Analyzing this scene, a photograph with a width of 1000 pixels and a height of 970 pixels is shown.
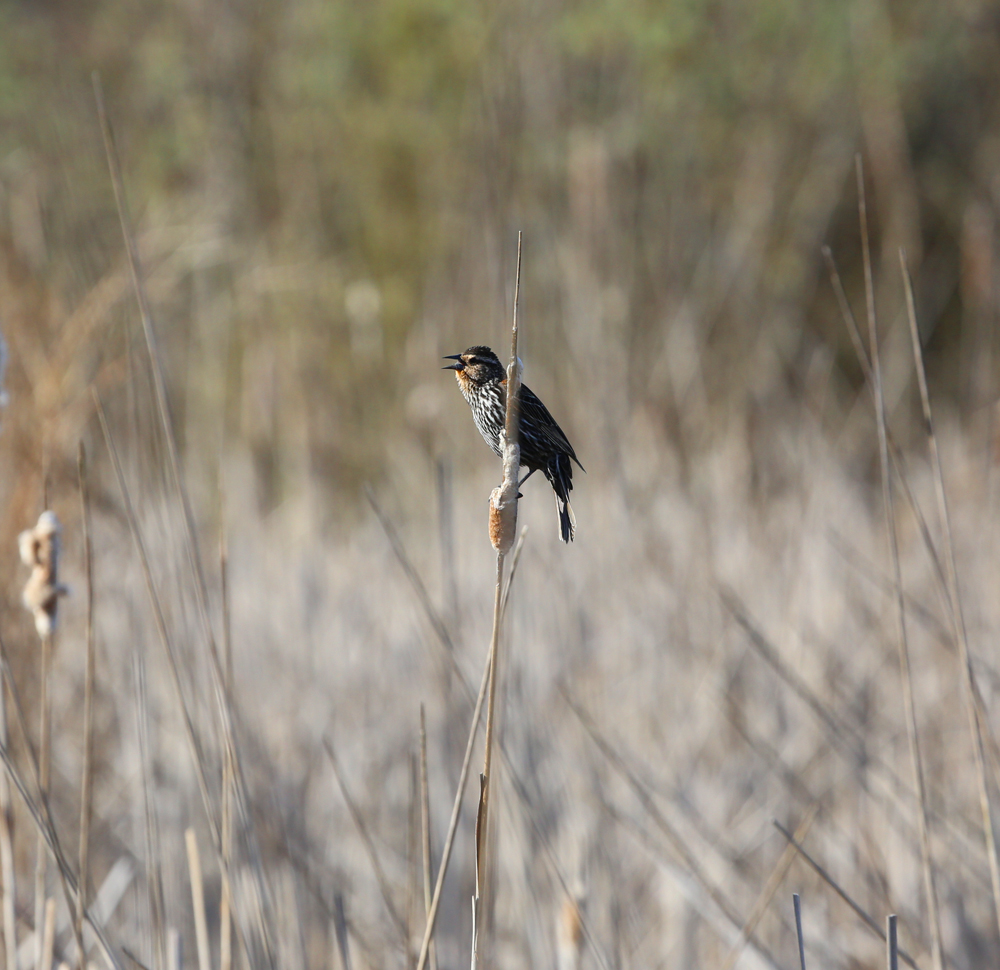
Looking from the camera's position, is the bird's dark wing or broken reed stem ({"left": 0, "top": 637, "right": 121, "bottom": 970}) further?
broken reed stem ({"left": 0, "top": 637, "right": 121, "bottom": 970})

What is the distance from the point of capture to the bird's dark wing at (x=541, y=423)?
1.39 feet

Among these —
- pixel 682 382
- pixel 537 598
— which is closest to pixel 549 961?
pixel 537 598

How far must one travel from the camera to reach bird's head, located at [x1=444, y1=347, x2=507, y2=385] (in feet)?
1.49

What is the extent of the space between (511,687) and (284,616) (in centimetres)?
127

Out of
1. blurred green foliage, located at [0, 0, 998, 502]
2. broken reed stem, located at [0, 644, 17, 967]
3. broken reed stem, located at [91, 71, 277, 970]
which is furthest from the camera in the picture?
blurred green foliage, located at [0, 0, 998, 502]

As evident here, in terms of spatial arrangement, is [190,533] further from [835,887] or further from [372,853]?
[835,887]

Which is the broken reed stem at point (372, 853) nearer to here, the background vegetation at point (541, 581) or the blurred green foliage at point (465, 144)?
the background vegetation at point (541, 581)

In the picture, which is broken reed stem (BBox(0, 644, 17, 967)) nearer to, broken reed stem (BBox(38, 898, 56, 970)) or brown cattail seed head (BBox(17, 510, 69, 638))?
broken reed stem (BBox(38, 898, 56, 970))

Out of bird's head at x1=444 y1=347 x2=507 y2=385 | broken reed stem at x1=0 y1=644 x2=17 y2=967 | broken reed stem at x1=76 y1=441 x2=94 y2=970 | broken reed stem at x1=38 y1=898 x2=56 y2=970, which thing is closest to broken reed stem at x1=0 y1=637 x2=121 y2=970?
broken reed stem at x1=76 y1=441 x2=94 y2=970

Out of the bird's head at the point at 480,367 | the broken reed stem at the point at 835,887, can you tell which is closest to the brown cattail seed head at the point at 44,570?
the bird's head at the point at 480,367

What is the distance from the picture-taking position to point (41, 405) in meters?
1.53

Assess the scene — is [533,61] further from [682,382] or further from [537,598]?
[537,598]

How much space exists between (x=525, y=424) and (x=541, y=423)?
1cm

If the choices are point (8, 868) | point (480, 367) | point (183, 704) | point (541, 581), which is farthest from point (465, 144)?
point (480, 367)
